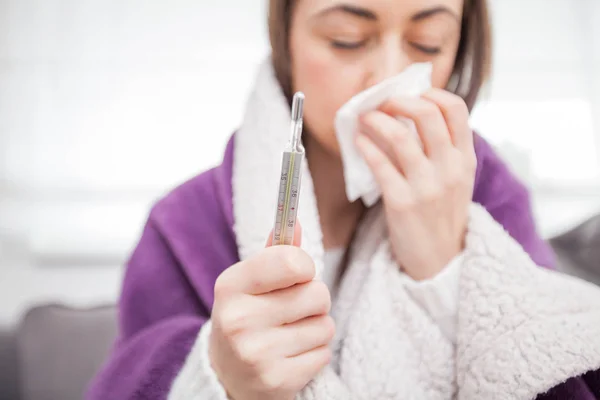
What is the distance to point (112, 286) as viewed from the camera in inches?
34.9

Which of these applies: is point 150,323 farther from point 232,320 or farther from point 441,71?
point 441,71

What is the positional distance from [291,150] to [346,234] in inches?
13.0

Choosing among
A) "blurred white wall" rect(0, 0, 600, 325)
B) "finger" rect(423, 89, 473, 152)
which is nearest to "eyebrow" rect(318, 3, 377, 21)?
"finger" rect(423, 89, 473, 152)

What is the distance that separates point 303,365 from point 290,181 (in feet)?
0.47

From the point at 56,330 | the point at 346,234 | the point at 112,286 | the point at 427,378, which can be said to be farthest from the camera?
the point at 112,286

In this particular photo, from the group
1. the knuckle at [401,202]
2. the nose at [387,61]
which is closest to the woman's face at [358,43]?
the nose at [387,61]

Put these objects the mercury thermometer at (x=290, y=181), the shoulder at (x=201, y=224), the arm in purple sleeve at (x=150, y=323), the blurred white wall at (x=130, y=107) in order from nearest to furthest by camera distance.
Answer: the mercury thermometer at (x=290, y=181) → the arm in purple sleeve at (x=150, y=323) → the shoulder at (x=201, y=224) → the blurred white wall at (x=130, y=107)

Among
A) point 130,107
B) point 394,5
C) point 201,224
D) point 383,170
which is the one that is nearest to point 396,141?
point 383,170

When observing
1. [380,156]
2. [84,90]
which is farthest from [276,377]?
[84,90]

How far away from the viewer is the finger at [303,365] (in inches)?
11.3

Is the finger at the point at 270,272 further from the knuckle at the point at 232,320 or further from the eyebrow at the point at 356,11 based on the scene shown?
the eyebrow at the point at 356,11

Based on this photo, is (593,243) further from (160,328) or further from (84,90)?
(84,90)

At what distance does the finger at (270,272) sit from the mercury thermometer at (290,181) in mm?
14

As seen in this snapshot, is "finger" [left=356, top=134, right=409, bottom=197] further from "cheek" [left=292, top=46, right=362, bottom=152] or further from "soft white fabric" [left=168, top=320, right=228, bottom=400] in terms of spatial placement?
"soft white fabric" [left=168, top=320, right=228, bottom=400]
